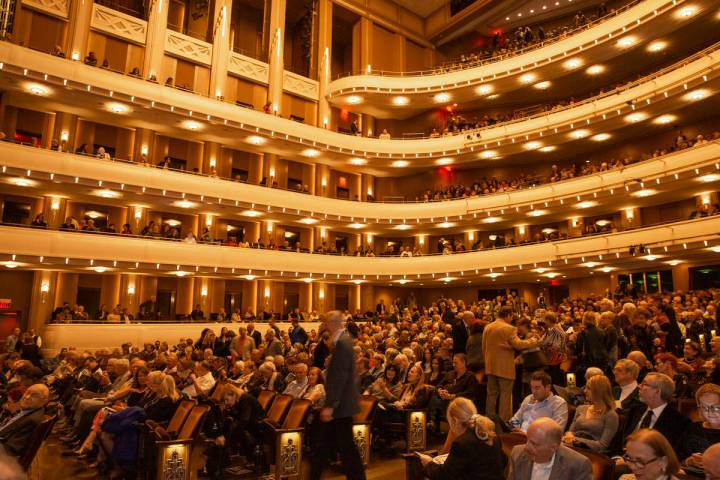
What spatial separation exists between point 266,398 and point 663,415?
5047 mm

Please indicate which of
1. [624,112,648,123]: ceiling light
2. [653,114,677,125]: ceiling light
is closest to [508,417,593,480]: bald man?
[624,112,648,123]: ceiling light

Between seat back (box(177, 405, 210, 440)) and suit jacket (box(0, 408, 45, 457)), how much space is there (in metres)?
1.37

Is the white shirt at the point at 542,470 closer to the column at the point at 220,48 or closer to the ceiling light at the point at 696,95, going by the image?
the ceiling light at the point at 696,95

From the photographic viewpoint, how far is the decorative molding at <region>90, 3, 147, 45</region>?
19094mm

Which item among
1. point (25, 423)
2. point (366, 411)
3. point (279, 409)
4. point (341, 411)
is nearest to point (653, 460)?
point (341, 411)

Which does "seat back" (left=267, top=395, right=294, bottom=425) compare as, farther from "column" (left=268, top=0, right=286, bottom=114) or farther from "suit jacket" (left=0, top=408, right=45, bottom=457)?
"column" (left=268, top=0, right=286, bottom=114)

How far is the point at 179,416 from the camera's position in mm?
5914

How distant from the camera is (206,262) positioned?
1884 centimetres

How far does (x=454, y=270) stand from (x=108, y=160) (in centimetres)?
1479

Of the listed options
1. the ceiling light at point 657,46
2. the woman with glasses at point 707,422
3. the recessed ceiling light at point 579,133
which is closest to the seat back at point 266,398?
the woman with glasses at point 707,422

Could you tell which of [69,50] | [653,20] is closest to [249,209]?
[69,50]

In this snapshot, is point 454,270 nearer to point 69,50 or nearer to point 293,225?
point 293,225

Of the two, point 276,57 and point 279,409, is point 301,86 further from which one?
point 279,409

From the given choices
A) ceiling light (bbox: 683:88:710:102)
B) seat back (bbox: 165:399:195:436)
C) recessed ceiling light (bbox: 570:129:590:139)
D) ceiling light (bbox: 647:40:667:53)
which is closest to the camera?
seat back (bbox: 165:399:195:436)
